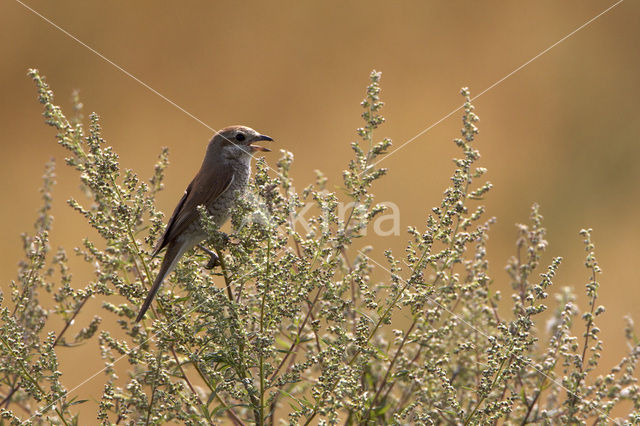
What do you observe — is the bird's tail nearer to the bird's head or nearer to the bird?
the bird

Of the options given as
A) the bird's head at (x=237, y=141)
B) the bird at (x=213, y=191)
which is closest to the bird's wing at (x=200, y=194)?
the bird at (x=213, y=191)

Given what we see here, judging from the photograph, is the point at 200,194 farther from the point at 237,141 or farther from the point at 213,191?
the point at 237,141

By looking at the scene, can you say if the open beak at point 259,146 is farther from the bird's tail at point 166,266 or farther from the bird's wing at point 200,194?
the bird's tail at point 166,266

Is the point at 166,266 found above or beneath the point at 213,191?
beneath

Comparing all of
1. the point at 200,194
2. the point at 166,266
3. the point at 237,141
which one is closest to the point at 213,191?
the point at 200,194

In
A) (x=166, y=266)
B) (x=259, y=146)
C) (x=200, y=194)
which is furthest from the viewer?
(x=259, y=146)

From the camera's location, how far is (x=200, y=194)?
353 cm

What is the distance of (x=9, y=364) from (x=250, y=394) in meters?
0.90

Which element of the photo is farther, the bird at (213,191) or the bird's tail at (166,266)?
the bird at (213,191)

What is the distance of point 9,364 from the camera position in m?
2.34

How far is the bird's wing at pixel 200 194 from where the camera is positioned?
3312mm

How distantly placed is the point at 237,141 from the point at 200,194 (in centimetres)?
50

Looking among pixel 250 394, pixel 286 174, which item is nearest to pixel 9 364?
pixel 250 394

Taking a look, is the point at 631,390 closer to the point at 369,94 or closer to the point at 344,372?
the point at 344,372
